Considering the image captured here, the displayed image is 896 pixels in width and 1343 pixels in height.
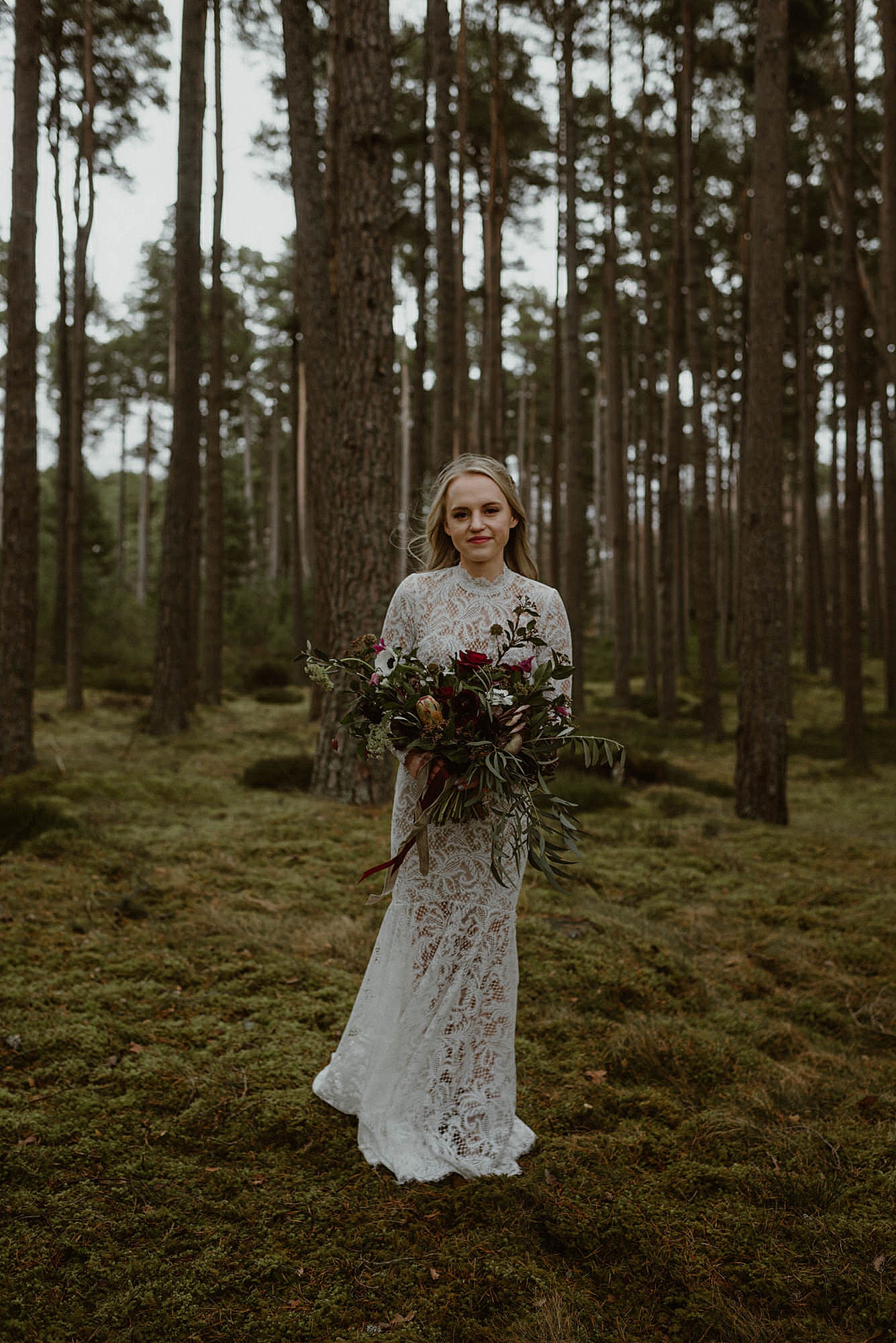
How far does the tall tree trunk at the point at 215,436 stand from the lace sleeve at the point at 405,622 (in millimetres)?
12629

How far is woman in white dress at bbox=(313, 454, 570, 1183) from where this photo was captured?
3150 mm

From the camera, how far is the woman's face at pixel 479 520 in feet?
10.4

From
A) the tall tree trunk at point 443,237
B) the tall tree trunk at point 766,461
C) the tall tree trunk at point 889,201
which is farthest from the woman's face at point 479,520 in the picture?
the tall tree trunk at point 443,237

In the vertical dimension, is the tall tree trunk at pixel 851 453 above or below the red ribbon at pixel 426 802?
above

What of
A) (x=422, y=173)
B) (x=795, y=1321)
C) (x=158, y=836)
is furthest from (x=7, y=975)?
(x=422, y=173)

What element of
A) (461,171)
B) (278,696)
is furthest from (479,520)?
(461,171)

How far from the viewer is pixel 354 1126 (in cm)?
345

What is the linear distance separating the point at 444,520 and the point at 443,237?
1121 cm

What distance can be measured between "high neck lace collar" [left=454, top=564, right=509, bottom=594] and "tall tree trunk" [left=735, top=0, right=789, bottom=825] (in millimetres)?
6046

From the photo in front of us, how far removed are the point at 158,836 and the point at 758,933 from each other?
4552 millimetres

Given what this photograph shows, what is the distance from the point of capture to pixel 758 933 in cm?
594

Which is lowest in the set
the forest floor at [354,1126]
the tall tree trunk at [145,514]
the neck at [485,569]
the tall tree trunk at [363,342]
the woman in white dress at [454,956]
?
the forest floor at [354,1126]

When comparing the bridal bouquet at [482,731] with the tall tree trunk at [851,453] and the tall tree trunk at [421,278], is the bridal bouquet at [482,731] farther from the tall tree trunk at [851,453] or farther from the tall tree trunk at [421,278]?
the tall tree trunk at [421,278]

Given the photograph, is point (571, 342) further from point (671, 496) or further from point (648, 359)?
point (648, 359)
